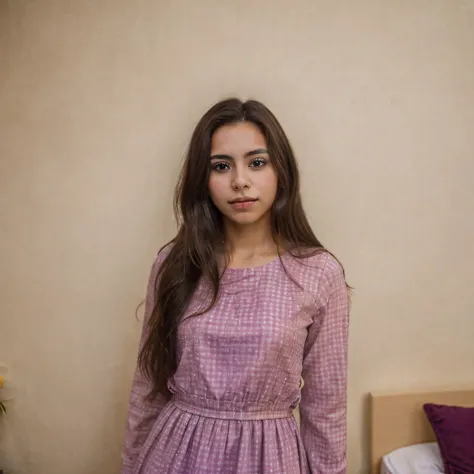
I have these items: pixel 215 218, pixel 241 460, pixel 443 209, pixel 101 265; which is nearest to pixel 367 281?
pixel 443 209

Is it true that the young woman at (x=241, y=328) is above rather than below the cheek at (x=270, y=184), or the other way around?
below

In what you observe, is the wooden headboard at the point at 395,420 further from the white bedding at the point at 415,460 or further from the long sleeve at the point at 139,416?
the long sleeve at the point at 139,416

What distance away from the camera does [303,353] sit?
3.91ft

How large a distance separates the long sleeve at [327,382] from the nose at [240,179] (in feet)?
0.94

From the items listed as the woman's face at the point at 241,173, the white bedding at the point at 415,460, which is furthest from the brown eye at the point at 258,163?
the white bedding at the point at 415,460

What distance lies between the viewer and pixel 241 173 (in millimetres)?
1146

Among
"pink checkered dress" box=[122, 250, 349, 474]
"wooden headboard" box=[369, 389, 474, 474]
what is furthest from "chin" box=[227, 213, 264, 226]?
"wooden headboard" box=[369, 389, 474, 474]

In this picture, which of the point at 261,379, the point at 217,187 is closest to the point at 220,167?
the point at 217,187

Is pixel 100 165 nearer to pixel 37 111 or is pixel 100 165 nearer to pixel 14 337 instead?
pixel 37 111

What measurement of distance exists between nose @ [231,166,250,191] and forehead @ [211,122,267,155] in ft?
0.14

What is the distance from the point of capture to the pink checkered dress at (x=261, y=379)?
1087 millimetres

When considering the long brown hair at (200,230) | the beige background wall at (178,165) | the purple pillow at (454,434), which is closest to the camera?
the long brown hair at (200,230)

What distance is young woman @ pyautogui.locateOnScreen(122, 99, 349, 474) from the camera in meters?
1.10

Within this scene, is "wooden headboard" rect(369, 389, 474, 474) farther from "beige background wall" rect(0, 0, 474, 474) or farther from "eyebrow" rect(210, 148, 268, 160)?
"eyebrow" rect(210, 148, 268, 160)
